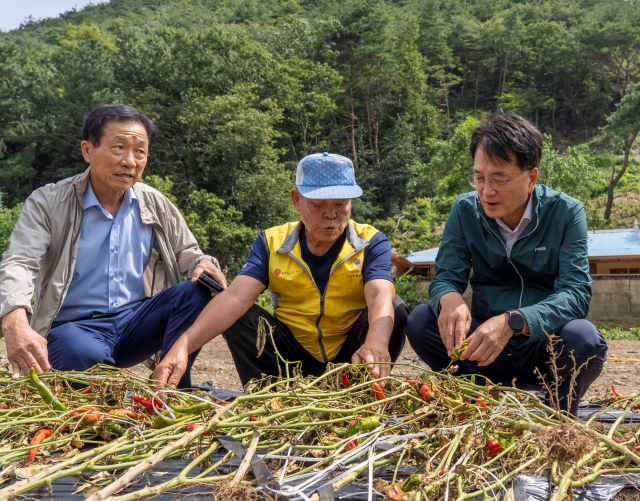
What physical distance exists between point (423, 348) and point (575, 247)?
33.4 inches

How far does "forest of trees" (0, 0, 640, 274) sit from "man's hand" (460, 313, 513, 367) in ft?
46.2

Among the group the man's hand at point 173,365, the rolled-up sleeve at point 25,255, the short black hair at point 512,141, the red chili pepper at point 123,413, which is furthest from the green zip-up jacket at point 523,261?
the rolled-up sleeve at point 25,255

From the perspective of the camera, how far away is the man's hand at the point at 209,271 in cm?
283

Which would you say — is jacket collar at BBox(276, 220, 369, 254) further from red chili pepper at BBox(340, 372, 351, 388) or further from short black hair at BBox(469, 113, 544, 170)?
red chili pepper at BBox(340, 372, 351, 388)

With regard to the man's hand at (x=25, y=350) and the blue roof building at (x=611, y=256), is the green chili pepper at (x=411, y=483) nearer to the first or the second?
the man's hand at (x=25, y=350)

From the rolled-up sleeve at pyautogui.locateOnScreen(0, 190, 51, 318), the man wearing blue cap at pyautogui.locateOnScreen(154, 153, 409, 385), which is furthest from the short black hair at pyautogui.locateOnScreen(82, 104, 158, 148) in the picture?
the man wearing blue cap at pyautogui.locateOnScreen(154, 153, 409, 385)

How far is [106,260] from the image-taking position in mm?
2926

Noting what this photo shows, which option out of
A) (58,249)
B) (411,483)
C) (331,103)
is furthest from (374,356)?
(331,103)

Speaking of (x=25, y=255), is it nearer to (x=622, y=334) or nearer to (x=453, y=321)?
(x=453, y=321)

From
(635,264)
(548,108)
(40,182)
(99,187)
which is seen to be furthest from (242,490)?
(548,108)

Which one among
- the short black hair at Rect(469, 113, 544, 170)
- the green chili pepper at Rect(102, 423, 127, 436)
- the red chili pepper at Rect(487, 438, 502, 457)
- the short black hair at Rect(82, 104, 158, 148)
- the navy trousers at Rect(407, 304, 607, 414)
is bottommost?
the navy trousers at Rect(407, 304, 607, 414)

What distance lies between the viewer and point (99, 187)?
298 cm

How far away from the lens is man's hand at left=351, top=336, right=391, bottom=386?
209cm

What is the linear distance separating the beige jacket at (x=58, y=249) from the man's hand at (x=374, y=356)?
120cm
